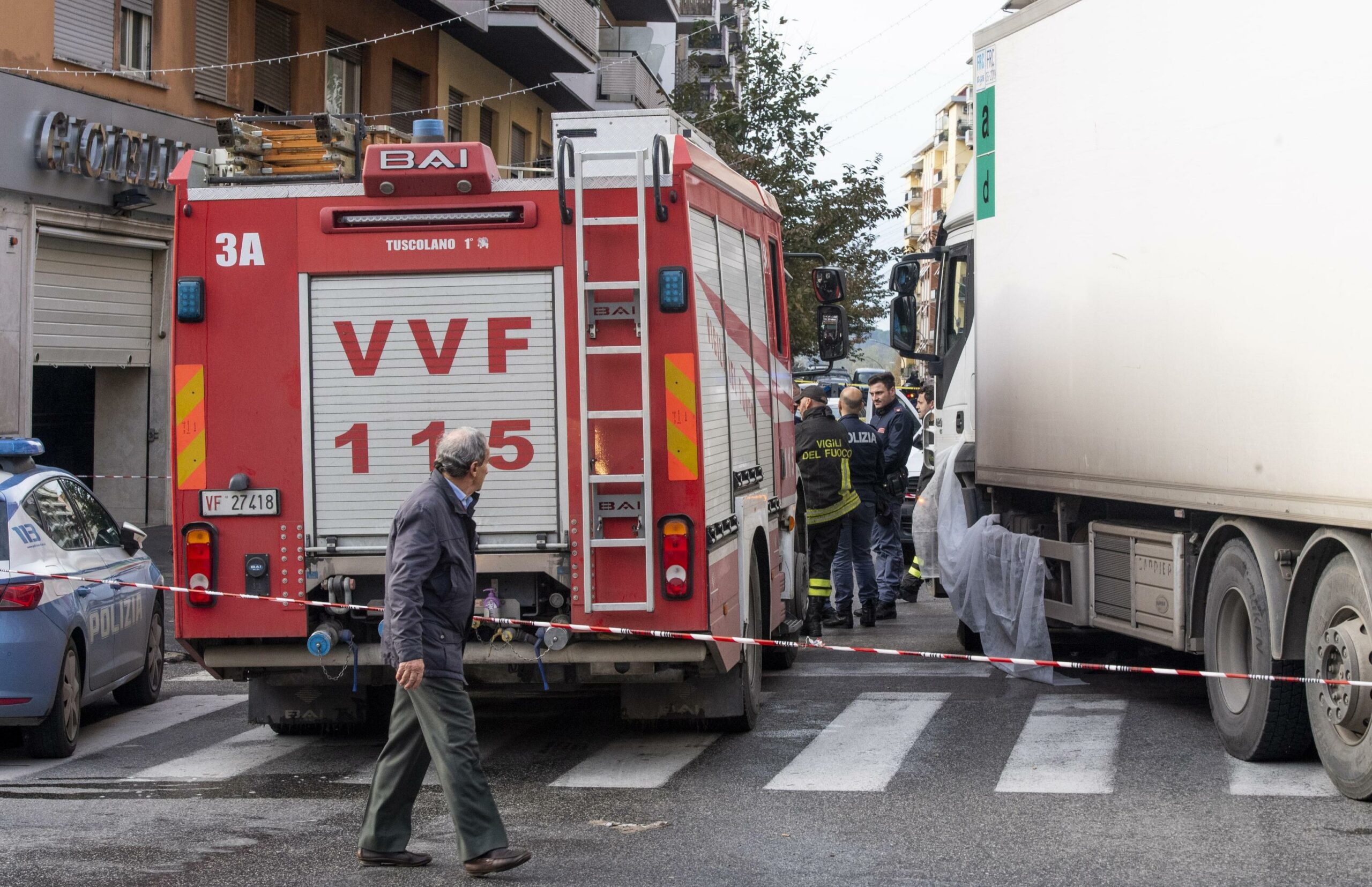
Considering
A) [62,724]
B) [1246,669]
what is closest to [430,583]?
[62,724]

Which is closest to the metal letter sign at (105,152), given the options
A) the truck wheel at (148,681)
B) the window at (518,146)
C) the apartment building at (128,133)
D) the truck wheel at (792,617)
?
the apartment building at (128,133)

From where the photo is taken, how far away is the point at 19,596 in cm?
826

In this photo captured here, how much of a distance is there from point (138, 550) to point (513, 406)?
3.74 meters

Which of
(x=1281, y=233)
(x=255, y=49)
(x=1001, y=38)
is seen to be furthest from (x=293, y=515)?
(x=255, y=49)

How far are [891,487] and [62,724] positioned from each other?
7.85 meters

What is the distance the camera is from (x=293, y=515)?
784cm

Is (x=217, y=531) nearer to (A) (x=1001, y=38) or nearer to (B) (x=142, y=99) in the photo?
(A) (x=1001, y=38)

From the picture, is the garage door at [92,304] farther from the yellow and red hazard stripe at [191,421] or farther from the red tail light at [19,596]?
the yellow and red hazard stripe at [191,421]

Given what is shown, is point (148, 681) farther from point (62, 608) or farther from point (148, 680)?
point (62, 608)

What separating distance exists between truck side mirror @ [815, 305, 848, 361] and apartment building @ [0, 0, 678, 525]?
5.11 meters

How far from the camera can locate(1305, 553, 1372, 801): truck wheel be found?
6812mm

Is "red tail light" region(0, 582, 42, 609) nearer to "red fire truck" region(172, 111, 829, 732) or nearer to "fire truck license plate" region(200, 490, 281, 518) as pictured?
"red fire truck" region(172, 111, 829, 732)

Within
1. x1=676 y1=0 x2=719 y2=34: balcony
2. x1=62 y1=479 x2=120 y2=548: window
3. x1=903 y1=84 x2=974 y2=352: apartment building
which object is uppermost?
x1=903 y1=84 x2=974 y2=352: apartment building

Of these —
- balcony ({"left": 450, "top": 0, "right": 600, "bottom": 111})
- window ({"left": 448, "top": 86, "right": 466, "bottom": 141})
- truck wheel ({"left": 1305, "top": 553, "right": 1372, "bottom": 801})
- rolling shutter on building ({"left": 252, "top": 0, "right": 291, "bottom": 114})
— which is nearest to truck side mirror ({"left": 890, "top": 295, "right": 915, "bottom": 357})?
truck wheel ({"left": 1305, "top": 553, "right": 1372, "bottom": 801})
